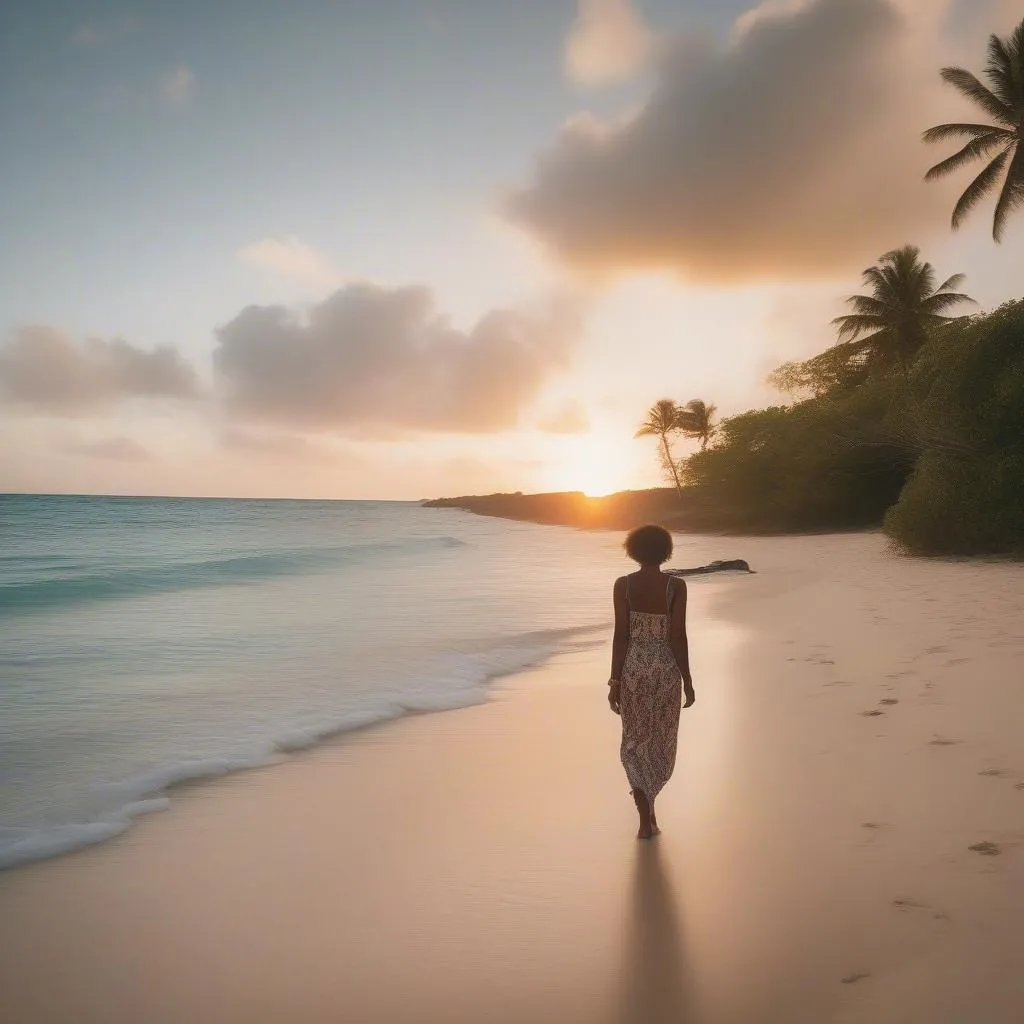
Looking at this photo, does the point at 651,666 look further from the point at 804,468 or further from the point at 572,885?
the point at 804,468

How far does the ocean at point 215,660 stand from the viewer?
233 inches

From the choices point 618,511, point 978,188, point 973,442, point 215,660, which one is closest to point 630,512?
point 618,511

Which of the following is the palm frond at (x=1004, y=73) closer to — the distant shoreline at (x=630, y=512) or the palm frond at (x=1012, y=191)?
the palm frond at (x=1012, y=191)

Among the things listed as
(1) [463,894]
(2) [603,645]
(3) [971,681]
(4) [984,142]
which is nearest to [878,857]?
(1) [463,894]

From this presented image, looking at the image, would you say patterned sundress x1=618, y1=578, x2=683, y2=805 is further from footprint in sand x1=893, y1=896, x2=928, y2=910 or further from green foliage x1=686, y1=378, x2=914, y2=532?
green foliage x1=686, y1=378, x2=914, y2=532

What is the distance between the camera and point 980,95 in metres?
24.8

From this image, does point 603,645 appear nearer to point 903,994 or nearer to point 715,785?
point 715,785

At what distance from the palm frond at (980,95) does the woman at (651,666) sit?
2885 cm

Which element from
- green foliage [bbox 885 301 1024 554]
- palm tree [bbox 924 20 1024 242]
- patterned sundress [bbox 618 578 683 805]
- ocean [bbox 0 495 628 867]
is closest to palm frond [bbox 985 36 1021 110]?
palm tree [bbox 924 20 1024 242]

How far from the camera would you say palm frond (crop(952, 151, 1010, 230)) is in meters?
25.0

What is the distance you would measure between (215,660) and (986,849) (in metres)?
10.3

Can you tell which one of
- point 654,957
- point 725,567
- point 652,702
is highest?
point 652,702

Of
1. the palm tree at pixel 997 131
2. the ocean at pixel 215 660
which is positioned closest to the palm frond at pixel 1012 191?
the palm tree at pixel 997 131

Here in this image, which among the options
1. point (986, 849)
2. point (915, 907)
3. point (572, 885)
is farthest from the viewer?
point (572, 885)
